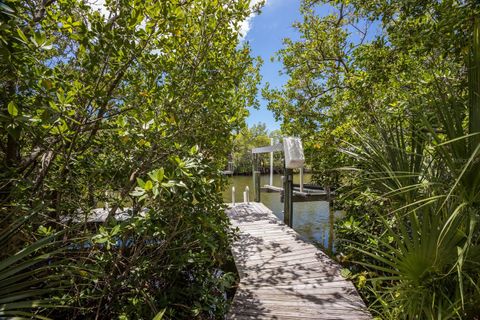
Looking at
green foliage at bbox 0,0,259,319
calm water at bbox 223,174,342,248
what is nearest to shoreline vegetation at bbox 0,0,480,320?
green foliage at bbox 0,0,259,319

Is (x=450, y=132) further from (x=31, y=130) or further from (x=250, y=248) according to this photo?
(x=250, y=248)

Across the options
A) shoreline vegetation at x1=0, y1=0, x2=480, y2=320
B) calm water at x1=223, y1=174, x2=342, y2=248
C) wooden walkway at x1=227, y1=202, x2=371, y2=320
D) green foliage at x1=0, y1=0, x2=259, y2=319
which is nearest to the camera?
shoreline vegetation at x1=0, y1=0, x2=480, y2=320

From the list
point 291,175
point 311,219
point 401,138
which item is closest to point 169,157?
point 401,138

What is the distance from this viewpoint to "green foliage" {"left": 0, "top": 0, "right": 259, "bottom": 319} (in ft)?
6.21

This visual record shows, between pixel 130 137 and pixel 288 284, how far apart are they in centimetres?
300

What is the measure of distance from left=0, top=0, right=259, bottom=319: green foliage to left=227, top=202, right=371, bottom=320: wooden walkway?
63cm

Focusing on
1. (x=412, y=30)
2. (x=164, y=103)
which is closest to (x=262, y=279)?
(x=164, y=103)

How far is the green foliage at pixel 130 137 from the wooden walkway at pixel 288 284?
2.06ft

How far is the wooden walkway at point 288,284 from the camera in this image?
2.93m

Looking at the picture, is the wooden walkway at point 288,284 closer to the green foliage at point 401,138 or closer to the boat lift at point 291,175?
the green foliage at point 401,138

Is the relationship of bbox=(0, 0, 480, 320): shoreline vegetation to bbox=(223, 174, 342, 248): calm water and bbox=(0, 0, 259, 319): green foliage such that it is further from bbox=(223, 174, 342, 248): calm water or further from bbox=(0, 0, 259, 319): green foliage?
bbox=(223, 174, 342, 248): calm water

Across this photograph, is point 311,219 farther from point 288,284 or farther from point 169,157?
point 169,157

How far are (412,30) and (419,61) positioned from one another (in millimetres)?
1038

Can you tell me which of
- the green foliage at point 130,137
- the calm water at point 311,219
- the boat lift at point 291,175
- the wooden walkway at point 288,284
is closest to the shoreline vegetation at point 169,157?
the green foliage at point 130,137
